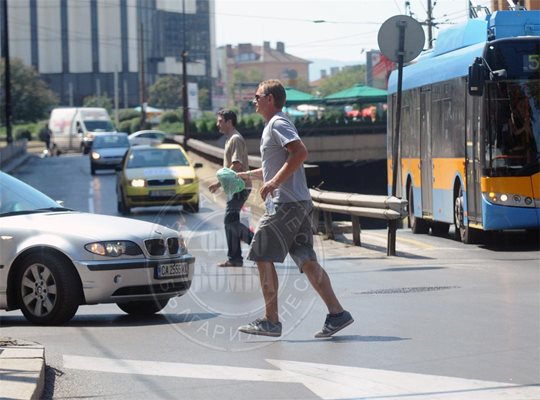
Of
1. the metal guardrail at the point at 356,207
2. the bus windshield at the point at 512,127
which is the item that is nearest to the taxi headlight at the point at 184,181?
the metal guardrail at the point at 356,207

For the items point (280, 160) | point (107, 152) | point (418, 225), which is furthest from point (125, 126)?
point (280, 160)

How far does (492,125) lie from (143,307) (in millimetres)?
8107

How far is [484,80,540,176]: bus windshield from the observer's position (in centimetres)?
1802

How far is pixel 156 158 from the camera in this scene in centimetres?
2917

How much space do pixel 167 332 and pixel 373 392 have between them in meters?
3.16

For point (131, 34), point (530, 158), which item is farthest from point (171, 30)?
point (530, 158)

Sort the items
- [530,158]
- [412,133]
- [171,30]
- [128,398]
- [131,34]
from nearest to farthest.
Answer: [128,398], [530,158], [412,133], [131,34], [171,30]

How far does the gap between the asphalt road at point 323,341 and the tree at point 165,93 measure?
130766 millimetres

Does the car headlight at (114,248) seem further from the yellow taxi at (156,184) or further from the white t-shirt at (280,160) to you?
the yellow taxi at (156,184)

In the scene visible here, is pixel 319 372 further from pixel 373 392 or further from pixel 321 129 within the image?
pixel 321 129

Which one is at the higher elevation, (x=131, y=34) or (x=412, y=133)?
(x=131, y=34)

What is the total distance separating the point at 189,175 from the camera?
1115 inches

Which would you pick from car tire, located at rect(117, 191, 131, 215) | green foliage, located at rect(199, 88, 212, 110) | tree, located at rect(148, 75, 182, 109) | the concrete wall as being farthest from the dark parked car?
green foliage, located at rect(199, 88, 212, 110)

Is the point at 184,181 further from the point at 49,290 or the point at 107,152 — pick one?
the point at 107,152
